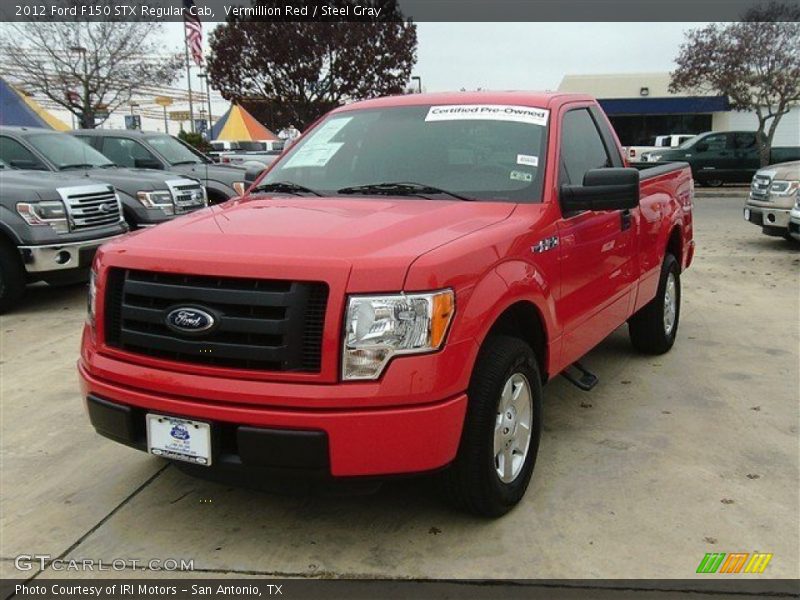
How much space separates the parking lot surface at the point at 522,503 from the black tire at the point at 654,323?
403 millimetres

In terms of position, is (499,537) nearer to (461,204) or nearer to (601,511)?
(601,511)

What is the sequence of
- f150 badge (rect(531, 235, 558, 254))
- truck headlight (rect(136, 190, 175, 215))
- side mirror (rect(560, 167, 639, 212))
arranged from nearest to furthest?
f150 badge (rect(531, 235, 558, 254))
side mirror (rect(560, 167, 639, 212))
truck headlight (rect(136, 190, 175, 215))

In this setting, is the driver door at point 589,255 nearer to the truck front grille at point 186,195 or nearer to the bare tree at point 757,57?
the truck front grille at point 186,195

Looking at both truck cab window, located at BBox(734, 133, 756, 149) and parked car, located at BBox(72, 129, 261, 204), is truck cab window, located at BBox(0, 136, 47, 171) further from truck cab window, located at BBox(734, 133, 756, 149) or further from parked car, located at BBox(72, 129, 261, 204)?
truck cab window, located at BBox(734, 133, 756, 149)

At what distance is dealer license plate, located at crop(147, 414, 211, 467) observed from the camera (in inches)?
107

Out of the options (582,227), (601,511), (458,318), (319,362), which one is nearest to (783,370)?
(582,227)

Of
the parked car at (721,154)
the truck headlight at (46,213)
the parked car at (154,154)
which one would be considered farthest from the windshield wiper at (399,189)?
the parked car at (721,154)

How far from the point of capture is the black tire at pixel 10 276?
287 inches

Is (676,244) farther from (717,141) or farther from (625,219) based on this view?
(717,141)

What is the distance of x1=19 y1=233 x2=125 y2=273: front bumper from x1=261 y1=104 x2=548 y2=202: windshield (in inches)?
156

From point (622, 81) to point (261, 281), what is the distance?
3790cm

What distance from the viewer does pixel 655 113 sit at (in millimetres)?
36094

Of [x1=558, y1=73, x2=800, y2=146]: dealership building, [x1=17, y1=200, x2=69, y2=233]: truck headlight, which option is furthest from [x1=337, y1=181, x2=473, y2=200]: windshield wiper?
[x1=558, y1=73, x2=800, y2=146]: dealership building

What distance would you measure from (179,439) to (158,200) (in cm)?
741
